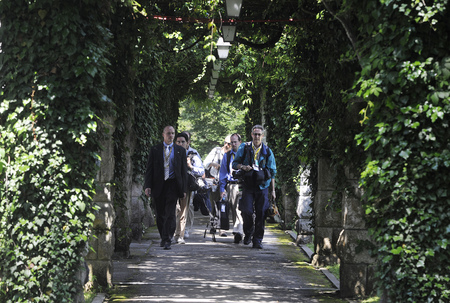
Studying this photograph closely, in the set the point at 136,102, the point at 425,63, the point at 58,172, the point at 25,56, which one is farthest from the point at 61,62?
the point at 136,102

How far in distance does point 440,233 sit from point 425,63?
1282 mm

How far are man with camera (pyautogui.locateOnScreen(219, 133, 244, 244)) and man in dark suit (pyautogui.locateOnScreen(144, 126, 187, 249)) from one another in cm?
197

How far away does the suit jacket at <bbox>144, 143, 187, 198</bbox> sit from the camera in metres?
12.3

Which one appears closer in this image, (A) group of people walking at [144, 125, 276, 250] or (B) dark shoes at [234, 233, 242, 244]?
(A) group of people walking at [144, 125, 276, 250]

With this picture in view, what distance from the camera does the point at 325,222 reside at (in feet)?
34.7

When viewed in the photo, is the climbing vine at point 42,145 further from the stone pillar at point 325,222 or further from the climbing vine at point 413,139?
the stone pillar at point 325,222

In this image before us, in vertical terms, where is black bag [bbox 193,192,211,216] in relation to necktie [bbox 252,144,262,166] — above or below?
below

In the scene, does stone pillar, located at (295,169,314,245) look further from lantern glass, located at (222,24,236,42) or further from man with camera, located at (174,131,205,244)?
lantern glass, located at (222,24,236,42)

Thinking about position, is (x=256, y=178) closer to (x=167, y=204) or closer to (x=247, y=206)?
(x=247, y=206)

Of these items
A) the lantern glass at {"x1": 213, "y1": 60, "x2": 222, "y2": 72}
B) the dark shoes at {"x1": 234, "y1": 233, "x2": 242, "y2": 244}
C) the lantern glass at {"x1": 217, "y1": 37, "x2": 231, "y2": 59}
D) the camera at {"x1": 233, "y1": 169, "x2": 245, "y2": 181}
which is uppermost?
the lantern glass at {"x1": 213, "y1": 60, "x2": 222, "y2": 72}

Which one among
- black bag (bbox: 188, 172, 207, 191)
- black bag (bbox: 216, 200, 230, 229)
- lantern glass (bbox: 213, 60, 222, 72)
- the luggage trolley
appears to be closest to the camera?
black bag (bbox: 188, 172, 207, 191)

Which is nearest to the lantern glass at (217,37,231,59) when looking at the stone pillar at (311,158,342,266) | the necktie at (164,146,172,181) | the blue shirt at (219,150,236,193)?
the blue shirt at (219,150,236,193)

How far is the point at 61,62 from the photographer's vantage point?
6531 millimetres

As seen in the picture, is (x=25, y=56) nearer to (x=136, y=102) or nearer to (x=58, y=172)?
(x=58, y=172)
